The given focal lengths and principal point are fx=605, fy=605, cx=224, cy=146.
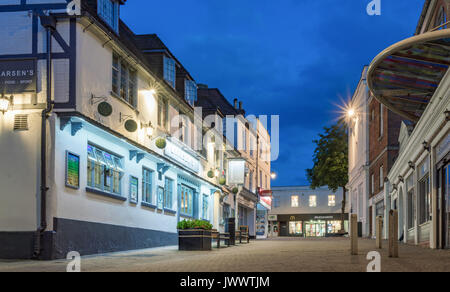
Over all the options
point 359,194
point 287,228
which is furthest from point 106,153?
point 287,228

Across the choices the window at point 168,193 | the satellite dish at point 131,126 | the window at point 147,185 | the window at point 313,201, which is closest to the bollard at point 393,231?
the satellite dish at point 131,126

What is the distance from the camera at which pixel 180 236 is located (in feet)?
67.8

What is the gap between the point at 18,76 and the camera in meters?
16.0

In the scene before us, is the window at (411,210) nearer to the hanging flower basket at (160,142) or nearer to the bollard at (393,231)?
the hanging flower basket at (160,142)

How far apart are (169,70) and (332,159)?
33242 millimetres

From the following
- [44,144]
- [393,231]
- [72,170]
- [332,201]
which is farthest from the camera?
[332,201]

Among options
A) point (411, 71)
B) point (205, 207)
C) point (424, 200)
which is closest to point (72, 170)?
point (411, 71)

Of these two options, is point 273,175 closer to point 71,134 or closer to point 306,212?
point 306,212

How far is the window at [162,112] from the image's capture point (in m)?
24.6

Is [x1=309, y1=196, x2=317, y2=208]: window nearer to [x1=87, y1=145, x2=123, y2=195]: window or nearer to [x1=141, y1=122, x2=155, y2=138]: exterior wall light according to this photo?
[x1=141, y1=122, x2=155, y2=138]: exterior wall light

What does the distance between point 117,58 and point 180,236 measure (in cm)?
634

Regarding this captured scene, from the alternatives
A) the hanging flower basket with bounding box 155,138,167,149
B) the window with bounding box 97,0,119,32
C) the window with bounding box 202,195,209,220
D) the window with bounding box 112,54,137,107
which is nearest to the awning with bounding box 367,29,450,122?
the hanging flower basket with bounding box 155,138,167,149
